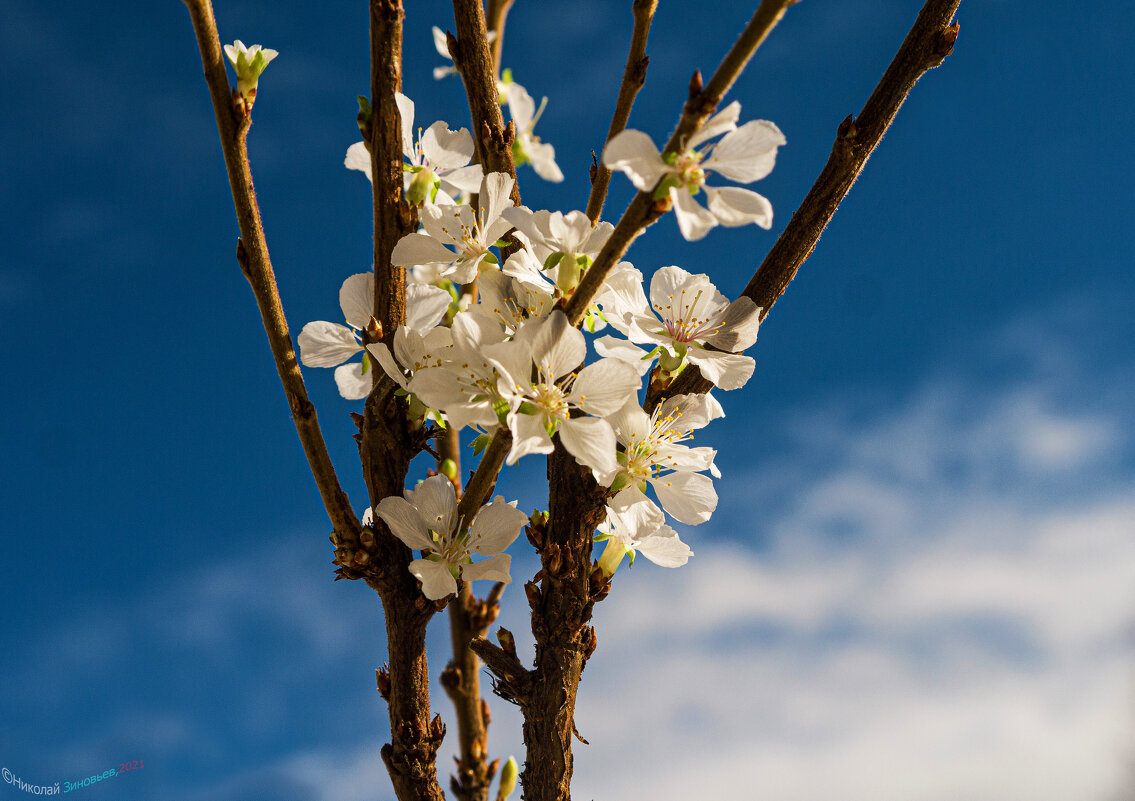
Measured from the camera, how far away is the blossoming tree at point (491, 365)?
90 centimetres

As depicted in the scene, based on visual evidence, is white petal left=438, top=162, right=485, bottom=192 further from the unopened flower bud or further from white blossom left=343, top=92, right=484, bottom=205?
the unopened flower bud

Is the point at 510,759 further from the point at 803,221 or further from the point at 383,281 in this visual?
the point at 803,221

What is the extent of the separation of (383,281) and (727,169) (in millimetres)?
479

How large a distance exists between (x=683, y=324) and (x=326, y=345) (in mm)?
498

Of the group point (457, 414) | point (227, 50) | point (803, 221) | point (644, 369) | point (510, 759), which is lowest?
point (510, 759)

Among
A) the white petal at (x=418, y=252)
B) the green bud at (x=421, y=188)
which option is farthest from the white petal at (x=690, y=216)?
the green bud at (x=421, y=188)

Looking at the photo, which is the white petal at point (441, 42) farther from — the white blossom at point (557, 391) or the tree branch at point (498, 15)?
the white blossom at point (557, 391)

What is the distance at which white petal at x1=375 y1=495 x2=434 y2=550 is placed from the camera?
1.03 meters

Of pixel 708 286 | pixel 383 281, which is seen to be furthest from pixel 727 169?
pixel 383 281

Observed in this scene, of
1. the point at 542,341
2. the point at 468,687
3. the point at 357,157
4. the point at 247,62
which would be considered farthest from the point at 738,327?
the point at 468,687

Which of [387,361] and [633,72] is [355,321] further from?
[633,72]

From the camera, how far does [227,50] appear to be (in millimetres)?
1027

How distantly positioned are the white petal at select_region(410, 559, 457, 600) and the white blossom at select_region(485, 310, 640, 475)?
0.90 ft

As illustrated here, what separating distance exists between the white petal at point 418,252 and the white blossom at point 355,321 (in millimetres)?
93
